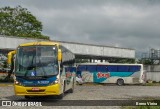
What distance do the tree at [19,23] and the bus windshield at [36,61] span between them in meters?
44.9

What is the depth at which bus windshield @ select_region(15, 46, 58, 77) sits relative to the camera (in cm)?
1883

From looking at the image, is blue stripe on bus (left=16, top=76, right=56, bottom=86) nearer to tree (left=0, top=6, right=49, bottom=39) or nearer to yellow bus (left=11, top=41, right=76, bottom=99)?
yellow bus (left=11, top=41, right=76, bottom=99)

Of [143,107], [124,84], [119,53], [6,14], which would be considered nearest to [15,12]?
[6,14]

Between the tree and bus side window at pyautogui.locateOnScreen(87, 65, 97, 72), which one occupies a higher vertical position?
the tree

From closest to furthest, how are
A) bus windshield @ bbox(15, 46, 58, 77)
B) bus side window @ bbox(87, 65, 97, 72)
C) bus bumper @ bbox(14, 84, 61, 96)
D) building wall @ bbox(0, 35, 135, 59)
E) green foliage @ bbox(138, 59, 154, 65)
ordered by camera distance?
bus bumper @ bbox(14, 84, 61, 96) < bus windshield @ bbox(15, 46, 58, 77) < building wall @ bbox(0, 35, 135, 59) < bus side window @ bbox(87, 65, 97, 72) < green foliage @ bbox(138, 59, 154, 65)

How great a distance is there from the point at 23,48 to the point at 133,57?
3597cm

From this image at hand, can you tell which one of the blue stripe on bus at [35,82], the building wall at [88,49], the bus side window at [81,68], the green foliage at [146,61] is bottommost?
the blue stripe on bus at [35,82]

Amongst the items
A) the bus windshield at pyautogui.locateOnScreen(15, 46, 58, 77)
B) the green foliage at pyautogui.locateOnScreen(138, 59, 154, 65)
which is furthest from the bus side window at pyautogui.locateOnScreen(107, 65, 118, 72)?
the bus windshield at pyautogui.locateOnScreen(15, 46, 58, 77)

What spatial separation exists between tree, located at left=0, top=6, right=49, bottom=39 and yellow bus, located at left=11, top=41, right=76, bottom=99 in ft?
147

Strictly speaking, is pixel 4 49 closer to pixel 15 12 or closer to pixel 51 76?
pixel 51 76

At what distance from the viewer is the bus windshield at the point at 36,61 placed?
18.8m

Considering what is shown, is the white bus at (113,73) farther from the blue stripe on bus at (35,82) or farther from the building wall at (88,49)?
the blue stripe on bus at (35,82)

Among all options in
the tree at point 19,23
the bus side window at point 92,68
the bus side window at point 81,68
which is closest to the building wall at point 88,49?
the bus side window at point 81,68

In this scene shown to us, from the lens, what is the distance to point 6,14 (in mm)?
64750
